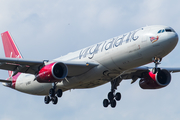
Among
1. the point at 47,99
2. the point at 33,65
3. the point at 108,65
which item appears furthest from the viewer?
the point at 47,99

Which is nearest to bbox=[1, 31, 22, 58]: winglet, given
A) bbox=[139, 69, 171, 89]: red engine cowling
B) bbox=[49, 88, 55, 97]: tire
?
bbox=[49, 88, 55, 97]: tire

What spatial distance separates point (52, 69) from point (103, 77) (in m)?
5.08

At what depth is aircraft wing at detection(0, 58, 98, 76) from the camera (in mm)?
36062

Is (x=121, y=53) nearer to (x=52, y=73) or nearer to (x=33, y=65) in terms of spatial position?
(x=52, y=73)

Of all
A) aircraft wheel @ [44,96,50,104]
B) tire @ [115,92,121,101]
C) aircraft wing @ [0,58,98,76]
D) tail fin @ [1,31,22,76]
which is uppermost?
tail fin @ [1,31,22,76]

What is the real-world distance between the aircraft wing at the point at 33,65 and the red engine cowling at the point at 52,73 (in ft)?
2.73

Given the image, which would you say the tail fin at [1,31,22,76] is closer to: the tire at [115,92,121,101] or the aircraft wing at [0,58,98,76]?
the aircraft wing at [0,58,98,76]

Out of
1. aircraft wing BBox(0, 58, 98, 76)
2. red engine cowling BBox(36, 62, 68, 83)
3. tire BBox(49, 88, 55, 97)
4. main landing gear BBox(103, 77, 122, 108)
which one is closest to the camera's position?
red engine cowling BBox(36, 62, 68, 83)

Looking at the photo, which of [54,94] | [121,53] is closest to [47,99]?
[54,94]

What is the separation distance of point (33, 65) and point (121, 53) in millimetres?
8680

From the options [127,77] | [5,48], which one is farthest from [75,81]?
[5,48]

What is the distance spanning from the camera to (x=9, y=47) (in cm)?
5038

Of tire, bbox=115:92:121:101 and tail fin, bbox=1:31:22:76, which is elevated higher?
tail fin, bbox=1:31:22:76

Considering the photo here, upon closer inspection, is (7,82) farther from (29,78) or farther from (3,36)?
(3,36)
